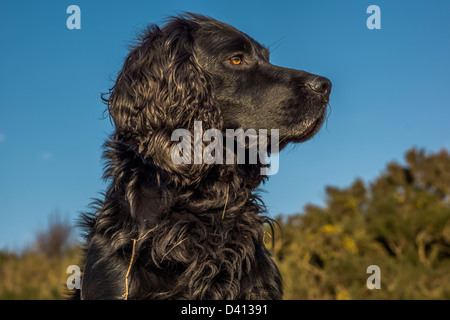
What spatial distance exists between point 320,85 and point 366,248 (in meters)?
5.26

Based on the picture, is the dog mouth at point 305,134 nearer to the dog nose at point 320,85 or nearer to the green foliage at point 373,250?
the dog nose at point 320,85

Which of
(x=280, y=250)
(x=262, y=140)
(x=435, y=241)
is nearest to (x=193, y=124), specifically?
(x=262, y=140)

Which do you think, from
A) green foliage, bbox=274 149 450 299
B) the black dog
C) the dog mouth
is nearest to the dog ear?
the black dog

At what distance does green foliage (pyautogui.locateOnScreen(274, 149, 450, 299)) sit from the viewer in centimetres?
676

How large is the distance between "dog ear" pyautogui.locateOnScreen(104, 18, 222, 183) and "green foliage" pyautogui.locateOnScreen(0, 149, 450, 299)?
280 cm

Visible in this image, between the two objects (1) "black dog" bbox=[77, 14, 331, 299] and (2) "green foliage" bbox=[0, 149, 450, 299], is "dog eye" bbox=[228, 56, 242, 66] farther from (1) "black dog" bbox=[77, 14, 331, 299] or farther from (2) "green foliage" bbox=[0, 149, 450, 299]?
(2) "green foliage" bbox=[0, 149, 450, 299]

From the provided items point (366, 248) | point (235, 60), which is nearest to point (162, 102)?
point (235, 60)

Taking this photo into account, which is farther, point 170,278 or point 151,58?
point 151,58

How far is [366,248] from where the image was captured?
812 cm

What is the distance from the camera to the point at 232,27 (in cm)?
392

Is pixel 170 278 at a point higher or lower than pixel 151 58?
lower
